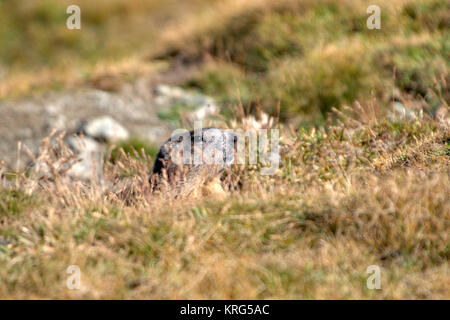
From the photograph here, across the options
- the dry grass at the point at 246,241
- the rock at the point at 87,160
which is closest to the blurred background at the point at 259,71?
the rock at the point at 87,160

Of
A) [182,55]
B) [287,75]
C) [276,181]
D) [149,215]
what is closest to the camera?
[149,215]

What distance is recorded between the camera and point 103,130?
5.56 m

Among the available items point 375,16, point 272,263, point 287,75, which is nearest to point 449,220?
point 272,263

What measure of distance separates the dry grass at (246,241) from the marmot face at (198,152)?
35 centimetres

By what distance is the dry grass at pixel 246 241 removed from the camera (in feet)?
7.31

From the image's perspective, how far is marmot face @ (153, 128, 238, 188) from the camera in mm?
3303

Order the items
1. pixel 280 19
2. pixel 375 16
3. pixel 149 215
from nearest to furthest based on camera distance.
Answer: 1. pixel 149 215
2. pixel 375 16
3. pixel 280 19

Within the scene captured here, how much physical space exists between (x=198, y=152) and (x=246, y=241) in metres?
0.93

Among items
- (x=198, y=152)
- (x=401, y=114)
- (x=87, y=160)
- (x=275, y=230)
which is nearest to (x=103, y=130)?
(x=87, y=160)

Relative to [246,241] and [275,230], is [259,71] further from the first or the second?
[246,241]

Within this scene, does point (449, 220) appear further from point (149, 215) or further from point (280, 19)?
point (280, 19)

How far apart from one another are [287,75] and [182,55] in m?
2.60

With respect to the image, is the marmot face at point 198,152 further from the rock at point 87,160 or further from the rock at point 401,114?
the rock at point 401,114

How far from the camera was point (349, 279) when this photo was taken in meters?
2.27
